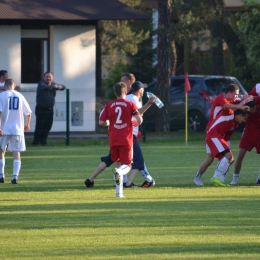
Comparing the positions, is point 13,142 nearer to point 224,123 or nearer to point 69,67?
point 224,123

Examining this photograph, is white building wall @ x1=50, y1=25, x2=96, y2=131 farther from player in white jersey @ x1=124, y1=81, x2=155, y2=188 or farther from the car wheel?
player in white jersey @ x1=124, y1=81, x2=155, y2=188

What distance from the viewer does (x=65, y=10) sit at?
28.2m

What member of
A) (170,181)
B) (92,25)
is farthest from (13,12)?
(170,181)

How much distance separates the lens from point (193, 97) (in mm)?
28047

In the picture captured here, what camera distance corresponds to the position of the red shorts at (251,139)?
15.1m

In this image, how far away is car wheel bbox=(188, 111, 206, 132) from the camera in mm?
27938

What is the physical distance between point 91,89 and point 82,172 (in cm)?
1122

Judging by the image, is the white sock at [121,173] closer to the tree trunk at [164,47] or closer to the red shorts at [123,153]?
the red shorts at [123,153]

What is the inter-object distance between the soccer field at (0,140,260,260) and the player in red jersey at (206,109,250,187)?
1.02 feet

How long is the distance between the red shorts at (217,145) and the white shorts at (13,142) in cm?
329

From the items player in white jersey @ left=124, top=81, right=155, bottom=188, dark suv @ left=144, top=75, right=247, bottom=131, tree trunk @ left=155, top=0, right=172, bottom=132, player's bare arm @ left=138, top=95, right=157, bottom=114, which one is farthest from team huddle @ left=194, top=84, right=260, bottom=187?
tree trunk @ left=155, top=0, right=172, bottom=132

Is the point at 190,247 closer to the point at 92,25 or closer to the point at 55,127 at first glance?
the point at 55,127

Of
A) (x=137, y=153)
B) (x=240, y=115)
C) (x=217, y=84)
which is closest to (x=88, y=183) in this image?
(x=137, y=153)

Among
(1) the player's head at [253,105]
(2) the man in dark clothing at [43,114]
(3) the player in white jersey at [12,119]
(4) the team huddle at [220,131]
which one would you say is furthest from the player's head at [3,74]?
(1) the player's head at [253,105]
